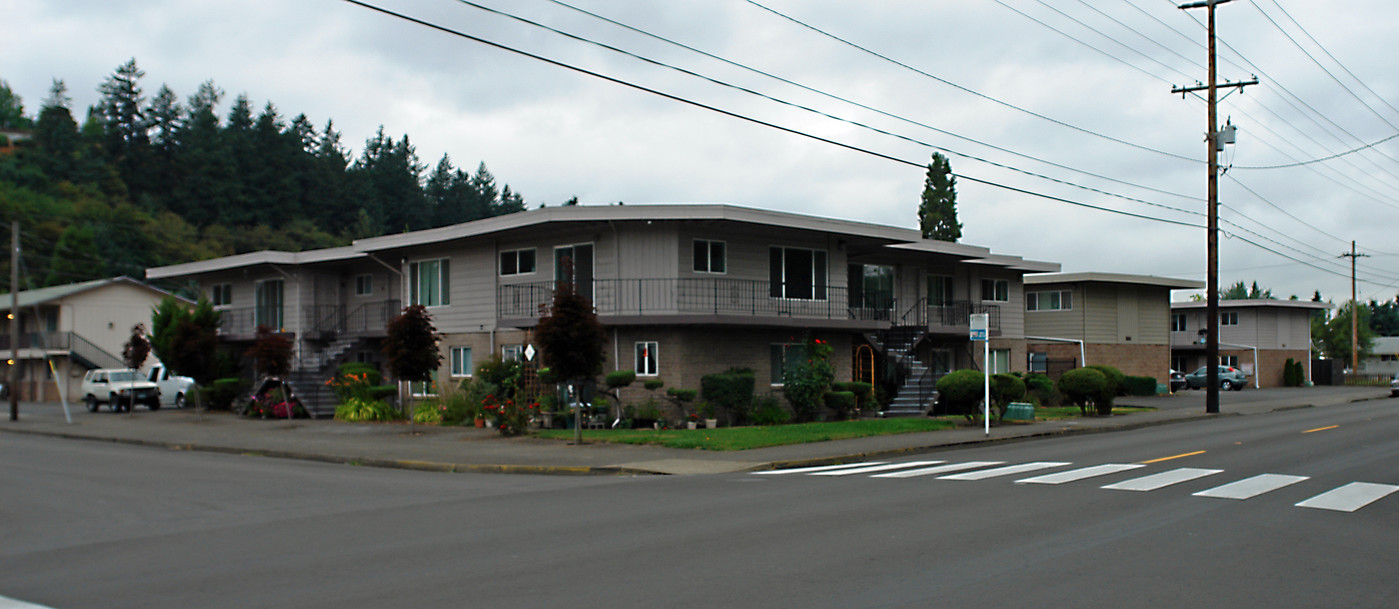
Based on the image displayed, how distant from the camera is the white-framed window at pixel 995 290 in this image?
1548 inches

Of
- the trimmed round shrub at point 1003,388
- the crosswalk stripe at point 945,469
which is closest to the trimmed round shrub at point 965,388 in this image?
the trimmed round shrub at point 1003,388

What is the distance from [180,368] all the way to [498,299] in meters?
13.5

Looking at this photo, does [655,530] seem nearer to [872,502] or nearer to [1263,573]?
[872,502]

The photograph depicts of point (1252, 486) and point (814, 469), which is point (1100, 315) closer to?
point (814, 469)

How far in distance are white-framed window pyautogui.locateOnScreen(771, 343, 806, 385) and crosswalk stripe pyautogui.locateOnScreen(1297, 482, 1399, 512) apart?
16.6m

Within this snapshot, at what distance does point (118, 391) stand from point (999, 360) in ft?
116

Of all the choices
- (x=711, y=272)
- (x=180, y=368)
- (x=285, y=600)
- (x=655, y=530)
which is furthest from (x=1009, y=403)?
(x=180, y=368)

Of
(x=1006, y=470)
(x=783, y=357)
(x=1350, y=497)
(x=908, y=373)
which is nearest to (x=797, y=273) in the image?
(x=783, y=357)

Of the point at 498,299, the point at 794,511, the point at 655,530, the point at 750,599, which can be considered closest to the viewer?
the point at 750,599

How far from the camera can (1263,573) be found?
25.2ft

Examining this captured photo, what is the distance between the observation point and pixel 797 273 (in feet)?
95.7

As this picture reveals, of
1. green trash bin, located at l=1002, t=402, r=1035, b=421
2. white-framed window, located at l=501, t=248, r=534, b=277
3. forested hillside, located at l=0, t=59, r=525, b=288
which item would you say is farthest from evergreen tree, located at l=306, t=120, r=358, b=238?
green trash bin, located at l=1002, t=402, r=1035, b=421

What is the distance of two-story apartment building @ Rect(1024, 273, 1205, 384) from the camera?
44875 mm

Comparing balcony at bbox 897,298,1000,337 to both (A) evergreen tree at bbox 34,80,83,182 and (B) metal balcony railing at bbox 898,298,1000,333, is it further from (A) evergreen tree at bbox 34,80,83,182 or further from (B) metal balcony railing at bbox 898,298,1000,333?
(A) evergreen tree at bbox 34,80,83,182
